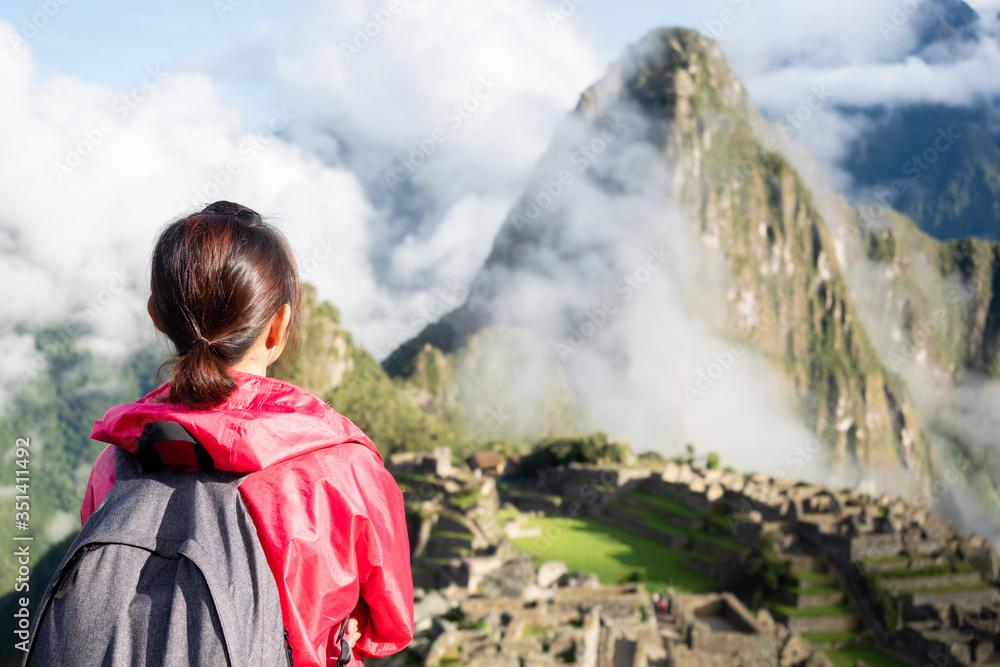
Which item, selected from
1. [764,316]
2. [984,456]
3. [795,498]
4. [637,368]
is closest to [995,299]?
[984,456]

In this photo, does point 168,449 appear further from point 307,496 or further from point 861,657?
point 861,657

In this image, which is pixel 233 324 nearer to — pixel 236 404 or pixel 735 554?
pixel 236 404

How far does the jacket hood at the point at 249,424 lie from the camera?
43.8 inches

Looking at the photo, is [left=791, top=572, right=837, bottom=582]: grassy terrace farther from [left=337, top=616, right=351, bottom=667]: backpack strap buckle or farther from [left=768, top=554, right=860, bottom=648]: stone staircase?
[left=337, top=616, right=351, bottom=667]: backpack strap buckle

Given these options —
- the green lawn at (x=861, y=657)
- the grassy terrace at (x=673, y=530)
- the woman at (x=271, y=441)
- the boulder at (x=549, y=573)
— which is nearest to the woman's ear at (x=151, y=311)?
the woman at (x=271, y=441)

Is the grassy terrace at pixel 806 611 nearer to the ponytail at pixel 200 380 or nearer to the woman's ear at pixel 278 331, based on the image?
the woman's ear at pixel 278 331

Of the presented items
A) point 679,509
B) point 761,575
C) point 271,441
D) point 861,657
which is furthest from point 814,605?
point 271,441

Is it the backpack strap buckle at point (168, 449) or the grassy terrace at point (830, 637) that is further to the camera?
the grassy terrace at point (830, 637)

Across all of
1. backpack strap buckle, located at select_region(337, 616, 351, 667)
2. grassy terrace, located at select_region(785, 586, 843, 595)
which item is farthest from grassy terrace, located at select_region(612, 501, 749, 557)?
backpack strap buckle, located at select_region(337, 616, 351, 667)

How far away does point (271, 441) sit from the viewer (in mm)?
1146

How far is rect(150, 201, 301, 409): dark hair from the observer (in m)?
1.19

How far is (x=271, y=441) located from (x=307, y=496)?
0.40ft

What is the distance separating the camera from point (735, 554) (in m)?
23.7

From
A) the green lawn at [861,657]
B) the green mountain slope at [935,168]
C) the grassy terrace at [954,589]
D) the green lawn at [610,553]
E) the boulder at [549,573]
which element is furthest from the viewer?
the green mountain slope at [935,168]
